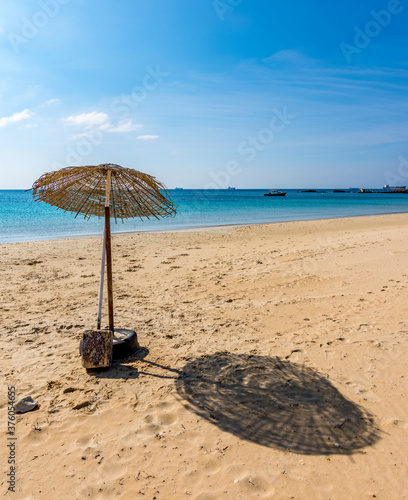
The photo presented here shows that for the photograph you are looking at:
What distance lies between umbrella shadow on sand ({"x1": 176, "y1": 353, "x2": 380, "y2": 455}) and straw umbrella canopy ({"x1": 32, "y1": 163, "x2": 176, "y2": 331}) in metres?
1.49

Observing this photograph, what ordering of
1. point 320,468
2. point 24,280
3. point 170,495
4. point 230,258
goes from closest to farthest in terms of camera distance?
point 170,495, point 320,468, point 24,280, point 230,258

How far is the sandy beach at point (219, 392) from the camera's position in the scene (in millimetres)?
2539

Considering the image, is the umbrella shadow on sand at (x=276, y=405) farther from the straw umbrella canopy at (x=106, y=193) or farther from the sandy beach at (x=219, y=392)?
the straw umbrella canopy at (x=106, y=193)

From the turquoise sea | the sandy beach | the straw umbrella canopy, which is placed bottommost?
the sandy beach

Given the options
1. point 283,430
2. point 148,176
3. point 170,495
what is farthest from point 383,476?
point 148,176

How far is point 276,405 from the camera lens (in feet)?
11.0

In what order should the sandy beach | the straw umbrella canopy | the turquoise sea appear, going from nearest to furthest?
the sandy beach → the straw umbrella canopy → the turquoise sea

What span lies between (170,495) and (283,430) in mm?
1120

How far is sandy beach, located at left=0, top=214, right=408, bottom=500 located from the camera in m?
2.54

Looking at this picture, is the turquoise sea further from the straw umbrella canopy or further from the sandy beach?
the sandy beach

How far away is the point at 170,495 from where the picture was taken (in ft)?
7.88

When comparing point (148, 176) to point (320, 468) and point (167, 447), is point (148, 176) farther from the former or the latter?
point (320, 468)

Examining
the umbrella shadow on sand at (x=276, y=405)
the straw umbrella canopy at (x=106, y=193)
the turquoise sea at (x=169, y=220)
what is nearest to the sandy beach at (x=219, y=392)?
the umbrella shadow on sand at (x=276, y=405)

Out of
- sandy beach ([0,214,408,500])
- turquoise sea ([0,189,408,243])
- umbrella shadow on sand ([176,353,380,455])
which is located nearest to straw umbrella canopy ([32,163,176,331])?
turquoise sea ([0,189,408,243])
